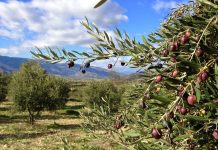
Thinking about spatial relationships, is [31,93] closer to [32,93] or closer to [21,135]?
[32,93]

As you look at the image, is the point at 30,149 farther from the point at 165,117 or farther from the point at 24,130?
the point at 165,117

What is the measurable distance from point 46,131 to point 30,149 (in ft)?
35.9

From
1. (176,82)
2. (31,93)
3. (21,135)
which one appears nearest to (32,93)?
(31,93)

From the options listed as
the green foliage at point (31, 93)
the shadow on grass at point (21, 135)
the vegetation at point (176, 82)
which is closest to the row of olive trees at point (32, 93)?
the green foliage at point (31, 93)

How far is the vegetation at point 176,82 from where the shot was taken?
76.0 inches

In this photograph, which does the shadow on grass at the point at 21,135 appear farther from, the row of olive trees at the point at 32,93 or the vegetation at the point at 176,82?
the vegetation at the point at 176,82

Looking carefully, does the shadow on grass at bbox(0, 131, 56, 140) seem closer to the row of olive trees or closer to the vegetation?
the row of olive trees

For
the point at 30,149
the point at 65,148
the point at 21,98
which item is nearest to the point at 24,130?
the point at 21,98

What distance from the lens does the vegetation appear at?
1931 millimetres

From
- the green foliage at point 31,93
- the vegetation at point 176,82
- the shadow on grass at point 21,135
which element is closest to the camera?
the vegetation at point 176,82

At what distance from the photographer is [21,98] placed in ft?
137

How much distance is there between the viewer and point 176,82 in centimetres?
205

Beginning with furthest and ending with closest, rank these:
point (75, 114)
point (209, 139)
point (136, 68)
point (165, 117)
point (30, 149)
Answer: point (75, 114) → point (30, 149) → point (136, 68) → point (209, 139) → point (165, 117)

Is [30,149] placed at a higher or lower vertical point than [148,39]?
Answer: lower
